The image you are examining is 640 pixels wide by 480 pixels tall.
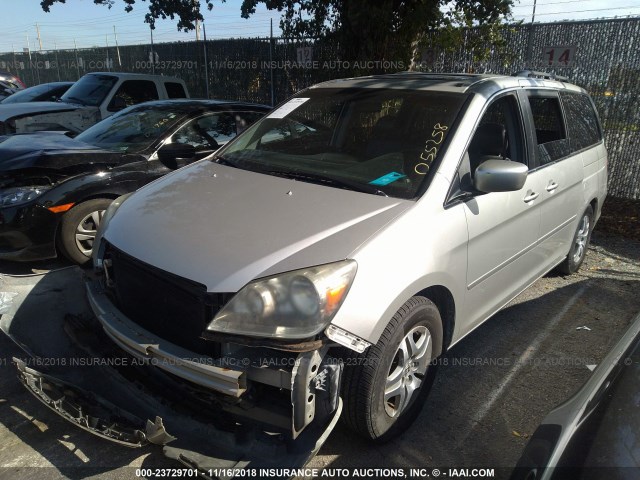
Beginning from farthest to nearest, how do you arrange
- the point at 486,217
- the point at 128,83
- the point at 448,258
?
the point at 128,83
the point at 486,217
the point at 448,258

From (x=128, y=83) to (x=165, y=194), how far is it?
7.39 meters

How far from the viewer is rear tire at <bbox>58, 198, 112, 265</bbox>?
4.40 meters

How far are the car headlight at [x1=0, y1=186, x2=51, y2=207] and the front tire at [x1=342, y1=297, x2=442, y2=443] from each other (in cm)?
338

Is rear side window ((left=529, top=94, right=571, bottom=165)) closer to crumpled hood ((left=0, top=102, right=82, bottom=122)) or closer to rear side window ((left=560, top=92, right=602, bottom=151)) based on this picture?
rear side window ((left=560, top=92, right=602, bottom=151))

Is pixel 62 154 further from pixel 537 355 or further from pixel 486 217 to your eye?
pixel 537 355

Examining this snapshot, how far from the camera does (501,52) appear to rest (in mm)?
8258

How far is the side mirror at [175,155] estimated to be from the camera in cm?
448

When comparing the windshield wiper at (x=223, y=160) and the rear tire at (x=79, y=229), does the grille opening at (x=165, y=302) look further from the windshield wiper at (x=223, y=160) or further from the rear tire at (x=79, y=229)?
the rear tire at (x=79, y=229)

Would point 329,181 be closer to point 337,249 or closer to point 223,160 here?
point 337,249

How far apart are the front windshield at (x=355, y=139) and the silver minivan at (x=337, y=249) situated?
0.01 metres

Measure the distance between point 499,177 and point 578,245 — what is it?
A: 8.89 feet

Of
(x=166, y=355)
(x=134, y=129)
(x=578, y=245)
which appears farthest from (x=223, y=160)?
(x=578, y=245)

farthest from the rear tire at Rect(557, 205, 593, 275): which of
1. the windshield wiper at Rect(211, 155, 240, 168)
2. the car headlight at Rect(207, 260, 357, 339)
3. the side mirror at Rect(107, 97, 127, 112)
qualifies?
the side mirror at Rect(107, 97, 127, 112)

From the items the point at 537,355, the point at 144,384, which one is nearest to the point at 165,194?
the point at 144,384
